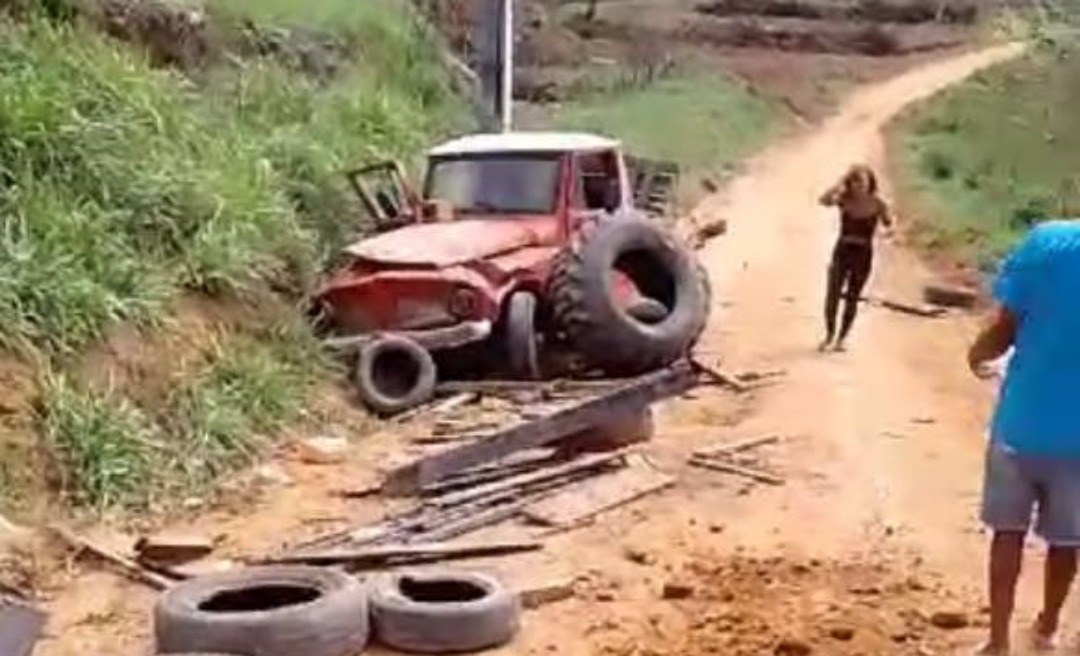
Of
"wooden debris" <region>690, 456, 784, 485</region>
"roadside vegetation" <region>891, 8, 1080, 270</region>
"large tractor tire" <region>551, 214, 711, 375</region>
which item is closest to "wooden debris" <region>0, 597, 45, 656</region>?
"wooden debris" <region>690, 456, 784, 485</region>

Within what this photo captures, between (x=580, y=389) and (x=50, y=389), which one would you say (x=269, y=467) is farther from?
(x=580, y=389)

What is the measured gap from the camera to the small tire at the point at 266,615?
7332mm

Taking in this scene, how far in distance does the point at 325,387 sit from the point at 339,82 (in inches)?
300

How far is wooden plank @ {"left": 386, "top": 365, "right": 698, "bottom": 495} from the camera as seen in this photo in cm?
1009

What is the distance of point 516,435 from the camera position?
1059 centimetres

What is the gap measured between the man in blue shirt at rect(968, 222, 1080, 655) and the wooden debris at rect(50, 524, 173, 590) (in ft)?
11.5

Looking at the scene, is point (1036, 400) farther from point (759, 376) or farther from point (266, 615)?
point (759, 376)

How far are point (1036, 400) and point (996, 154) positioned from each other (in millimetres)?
23600

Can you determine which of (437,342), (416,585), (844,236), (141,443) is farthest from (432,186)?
(416,585)

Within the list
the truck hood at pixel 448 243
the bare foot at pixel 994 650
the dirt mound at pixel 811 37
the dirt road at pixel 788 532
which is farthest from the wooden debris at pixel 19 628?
the dirt mound at pixel 811 37

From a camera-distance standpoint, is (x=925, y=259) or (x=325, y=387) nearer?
(x=325, y=387)

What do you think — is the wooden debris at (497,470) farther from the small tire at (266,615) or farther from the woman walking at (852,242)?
the woman walking at (852,242)

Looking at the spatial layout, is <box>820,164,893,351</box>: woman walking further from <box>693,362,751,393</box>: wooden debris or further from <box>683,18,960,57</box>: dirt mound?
<box>683,18,960,57</box>: dirt mound

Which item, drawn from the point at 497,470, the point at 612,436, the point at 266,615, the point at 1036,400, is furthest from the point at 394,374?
the point at 1036,400
